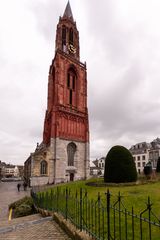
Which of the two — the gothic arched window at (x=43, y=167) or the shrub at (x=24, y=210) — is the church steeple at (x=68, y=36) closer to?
the gothic arched window at (x=43, y=167)

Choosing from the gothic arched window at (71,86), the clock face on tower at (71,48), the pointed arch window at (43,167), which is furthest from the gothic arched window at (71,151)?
the clock face on tower at (71,48)

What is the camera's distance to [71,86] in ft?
151

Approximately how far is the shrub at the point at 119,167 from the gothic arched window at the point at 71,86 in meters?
26.6

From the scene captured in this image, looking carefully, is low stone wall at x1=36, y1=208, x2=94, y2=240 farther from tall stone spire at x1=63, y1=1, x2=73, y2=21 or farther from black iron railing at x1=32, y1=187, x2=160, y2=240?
tall stone spire at x1=63, y1=1, x2=73, y2=21

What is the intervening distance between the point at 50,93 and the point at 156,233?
149ft

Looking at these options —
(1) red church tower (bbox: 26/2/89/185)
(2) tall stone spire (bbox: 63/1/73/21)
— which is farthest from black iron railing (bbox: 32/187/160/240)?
(2) tall stone spire (bbox: 63/1/73/21)

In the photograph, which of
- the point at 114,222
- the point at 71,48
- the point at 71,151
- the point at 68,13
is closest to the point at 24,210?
the point at 114,222

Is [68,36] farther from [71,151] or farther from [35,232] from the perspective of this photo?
[35,232]

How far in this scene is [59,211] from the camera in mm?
8789

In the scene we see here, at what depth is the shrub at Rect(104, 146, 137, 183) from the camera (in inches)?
716

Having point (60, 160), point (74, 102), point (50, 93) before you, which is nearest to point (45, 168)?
point (60, 160)

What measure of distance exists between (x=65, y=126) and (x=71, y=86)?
11.3 m

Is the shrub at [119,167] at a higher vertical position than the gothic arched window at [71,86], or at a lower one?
lower

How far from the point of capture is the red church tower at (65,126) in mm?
37125
